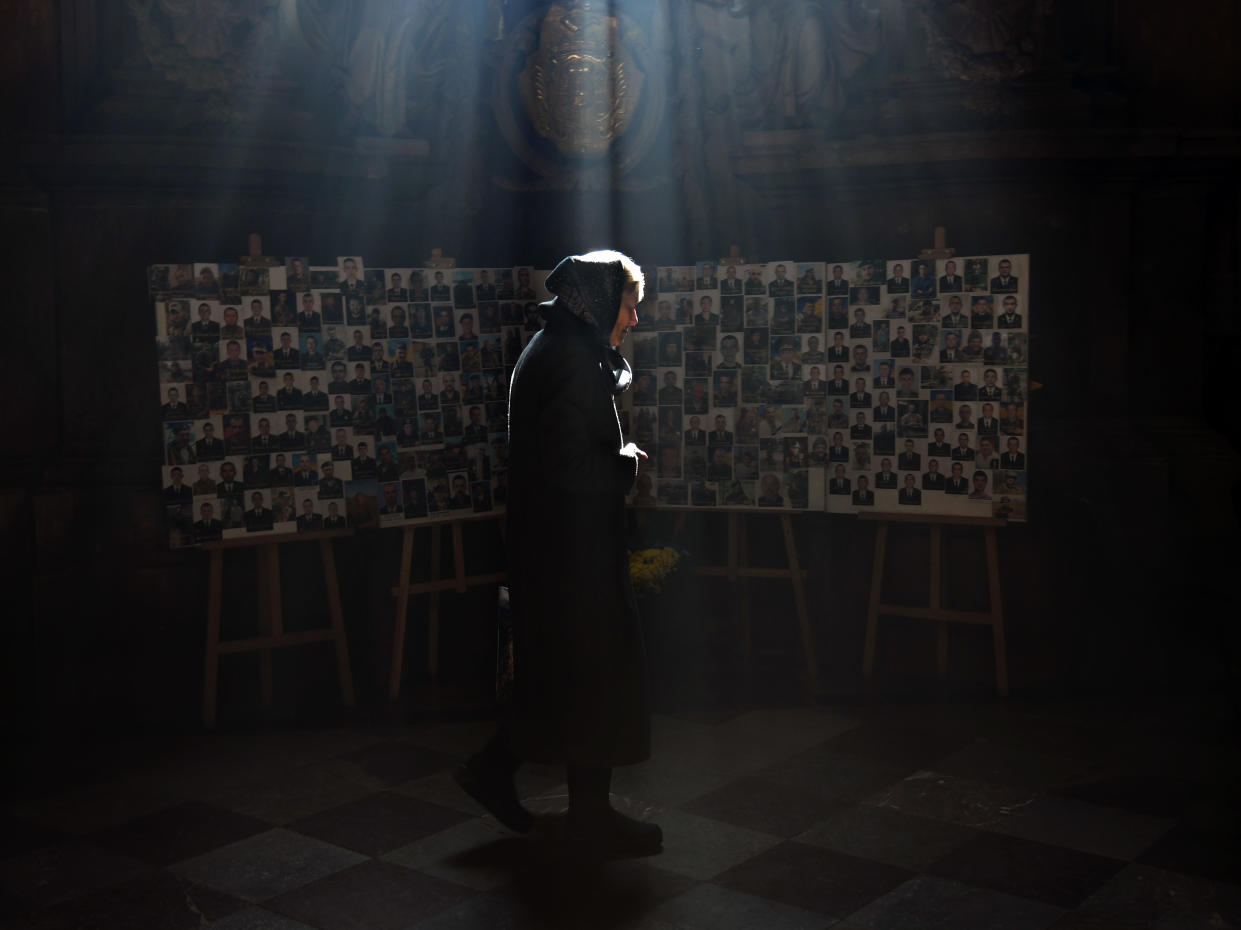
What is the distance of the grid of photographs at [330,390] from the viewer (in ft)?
16.9

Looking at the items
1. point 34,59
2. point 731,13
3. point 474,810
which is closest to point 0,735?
point 474,810

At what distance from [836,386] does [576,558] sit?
2373 millimetres

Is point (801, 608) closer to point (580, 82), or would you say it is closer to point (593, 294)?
point (593, 294)

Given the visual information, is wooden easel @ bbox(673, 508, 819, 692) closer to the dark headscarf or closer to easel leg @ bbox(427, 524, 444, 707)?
easel leg @ bbox(427, 524, 444, 707)

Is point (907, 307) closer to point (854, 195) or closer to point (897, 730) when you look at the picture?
point (854, 195)

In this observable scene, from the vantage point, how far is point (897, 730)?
4.88 metres

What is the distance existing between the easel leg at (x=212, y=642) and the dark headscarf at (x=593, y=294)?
88.9 inches

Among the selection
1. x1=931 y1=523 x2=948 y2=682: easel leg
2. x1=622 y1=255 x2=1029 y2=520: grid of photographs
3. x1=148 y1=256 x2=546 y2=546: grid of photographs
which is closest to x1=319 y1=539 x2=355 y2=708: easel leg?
x1=148 y1=256 x2=546 y2=546: grid of photographs

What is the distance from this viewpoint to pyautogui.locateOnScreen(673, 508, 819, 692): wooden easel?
548cm

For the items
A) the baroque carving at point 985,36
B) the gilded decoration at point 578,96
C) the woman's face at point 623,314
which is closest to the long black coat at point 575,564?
the woman's face at point 623,314

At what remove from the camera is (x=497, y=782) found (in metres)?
3.87

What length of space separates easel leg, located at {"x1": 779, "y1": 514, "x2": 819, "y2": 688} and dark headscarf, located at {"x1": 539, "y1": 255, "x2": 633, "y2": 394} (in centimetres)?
211

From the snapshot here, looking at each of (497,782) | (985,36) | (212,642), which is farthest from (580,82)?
(497,782)

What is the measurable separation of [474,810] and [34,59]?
3.80 metres
